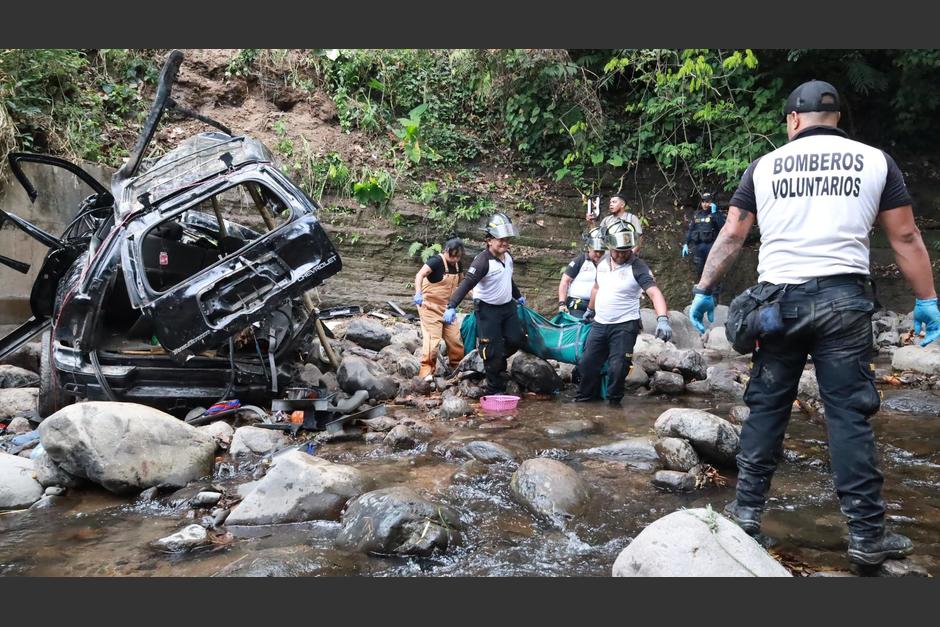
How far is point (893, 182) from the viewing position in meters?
3.21

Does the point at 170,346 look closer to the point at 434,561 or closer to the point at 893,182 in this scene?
the point at 434,561

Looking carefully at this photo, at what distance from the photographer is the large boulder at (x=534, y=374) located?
7520 mm

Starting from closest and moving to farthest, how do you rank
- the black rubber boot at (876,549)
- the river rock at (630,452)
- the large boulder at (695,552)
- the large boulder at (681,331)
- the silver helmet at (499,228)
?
1. the large boulder at (695,552)
2. the black rubber boot at (876,549)
3. the river rock at (630,452)
4. the silver helmet at (499,228)
5. the large boulder at (681,331)

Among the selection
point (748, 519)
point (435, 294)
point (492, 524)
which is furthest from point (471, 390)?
point (748, 519)

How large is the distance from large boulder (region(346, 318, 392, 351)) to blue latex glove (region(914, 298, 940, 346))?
21.2 ft

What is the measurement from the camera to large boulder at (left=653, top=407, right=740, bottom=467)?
4.65m

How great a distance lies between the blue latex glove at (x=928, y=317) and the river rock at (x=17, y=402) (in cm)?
697

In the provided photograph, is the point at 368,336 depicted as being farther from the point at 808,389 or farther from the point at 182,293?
the point at 808,389

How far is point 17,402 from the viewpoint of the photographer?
635 cm

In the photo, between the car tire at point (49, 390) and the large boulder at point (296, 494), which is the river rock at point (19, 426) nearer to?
the car tire at point (49, 390)

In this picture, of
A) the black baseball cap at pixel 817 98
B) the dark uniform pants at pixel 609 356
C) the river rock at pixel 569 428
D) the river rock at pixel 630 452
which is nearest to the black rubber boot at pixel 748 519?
the river rock at pixel 630 452

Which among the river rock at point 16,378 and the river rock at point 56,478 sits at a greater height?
the river rock at point 16,378

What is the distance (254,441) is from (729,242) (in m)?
3.85

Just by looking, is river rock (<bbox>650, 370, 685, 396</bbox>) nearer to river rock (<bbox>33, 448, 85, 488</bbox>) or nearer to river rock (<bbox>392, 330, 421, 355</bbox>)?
river rock (<bbox>392, 330, 421, 355</bbox>)
